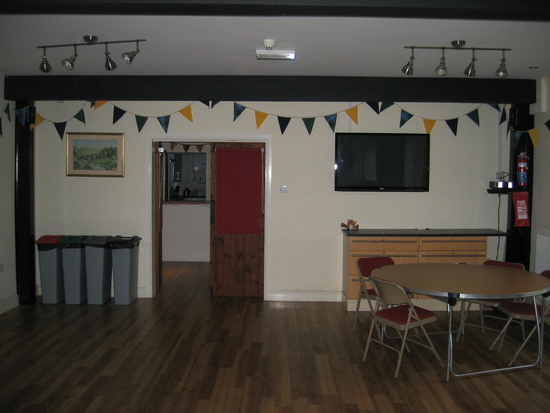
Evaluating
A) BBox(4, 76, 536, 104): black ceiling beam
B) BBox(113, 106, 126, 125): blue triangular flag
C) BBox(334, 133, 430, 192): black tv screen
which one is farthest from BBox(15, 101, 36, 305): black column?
BBox(334, 133, 430, 192): black tv screen

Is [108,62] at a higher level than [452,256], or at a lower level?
higher

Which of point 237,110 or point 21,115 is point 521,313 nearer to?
point 237,110

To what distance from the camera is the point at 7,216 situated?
18.2 ft

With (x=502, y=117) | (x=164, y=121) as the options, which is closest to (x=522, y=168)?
(x=502, y=117)

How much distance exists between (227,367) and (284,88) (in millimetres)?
3291

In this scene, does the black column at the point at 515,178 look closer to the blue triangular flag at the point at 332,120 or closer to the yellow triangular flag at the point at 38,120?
the blue triangular flag at the point at 332,120

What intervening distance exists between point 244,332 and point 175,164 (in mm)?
5942

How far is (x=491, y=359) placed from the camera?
159 inches

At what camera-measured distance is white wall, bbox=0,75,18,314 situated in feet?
17.8

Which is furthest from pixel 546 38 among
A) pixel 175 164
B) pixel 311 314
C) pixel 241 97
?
pixel 175 164

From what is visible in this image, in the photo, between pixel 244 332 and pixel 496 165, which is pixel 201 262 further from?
pixel 496 165

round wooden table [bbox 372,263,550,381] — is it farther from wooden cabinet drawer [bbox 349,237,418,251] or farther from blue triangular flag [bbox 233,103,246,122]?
blue triangular flag [bbox 233,103,246,122]

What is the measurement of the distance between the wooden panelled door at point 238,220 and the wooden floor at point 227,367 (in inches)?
30.3

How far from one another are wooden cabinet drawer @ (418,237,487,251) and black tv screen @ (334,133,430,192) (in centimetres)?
77
